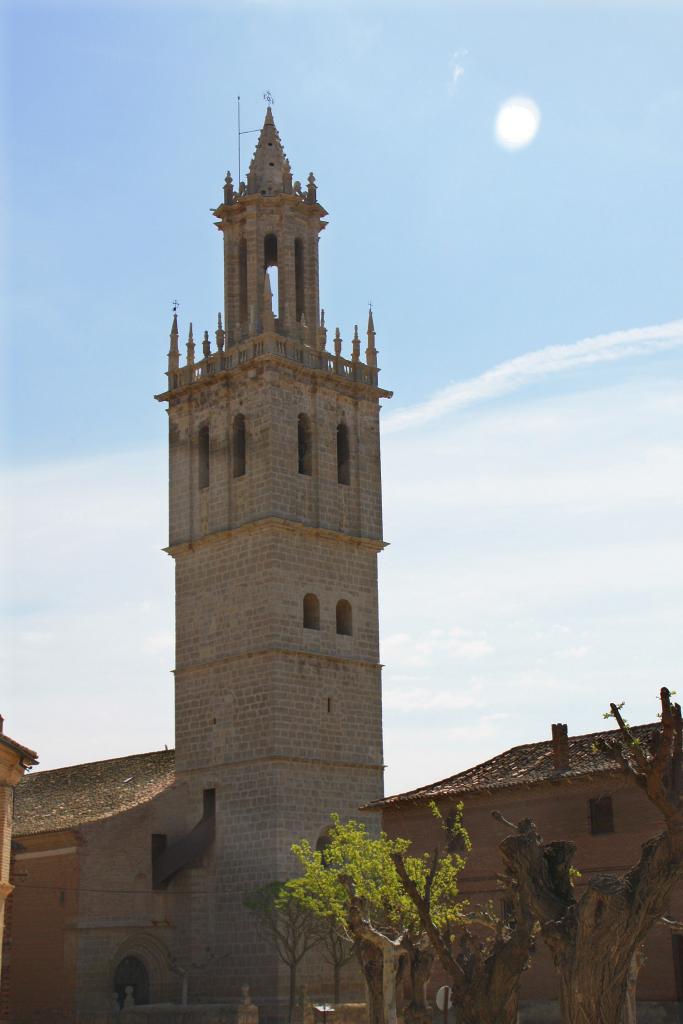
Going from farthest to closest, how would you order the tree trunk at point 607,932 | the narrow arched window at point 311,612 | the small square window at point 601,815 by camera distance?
1. the narrow arched window at point 311,612
2. the small square window at point 601,815
3. the tree trunk at point 607,932

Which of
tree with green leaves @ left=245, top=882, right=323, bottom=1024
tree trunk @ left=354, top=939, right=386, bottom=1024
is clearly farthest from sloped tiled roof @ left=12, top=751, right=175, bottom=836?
tree trunk @ left=354, top=939, right=386, bottom=1024

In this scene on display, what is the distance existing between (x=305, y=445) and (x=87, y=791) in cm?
1232

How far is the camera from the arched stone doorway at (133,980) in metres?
40.5

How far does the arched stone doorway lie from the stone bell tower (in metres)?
1.42

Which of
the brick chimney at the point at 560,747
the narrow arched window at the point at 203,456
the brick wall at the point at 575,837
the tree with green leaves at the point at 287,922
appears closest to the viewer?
the brick wall at the point at 575,837

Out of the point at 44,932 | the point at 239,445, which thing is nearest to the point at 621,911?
the point at 44,932

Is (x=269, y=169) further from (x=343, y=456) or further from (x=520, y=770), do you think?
(x=520, y=770)

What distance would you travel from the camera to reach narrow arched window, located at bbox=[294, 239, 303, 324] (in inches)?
1839

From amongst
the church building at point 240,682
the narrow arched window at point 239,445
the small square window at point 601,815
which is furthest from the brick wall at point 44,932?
the small square window at point 601,815

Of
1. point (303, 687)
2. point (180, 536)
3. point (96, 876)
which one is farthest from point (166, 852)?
point (180, 536)

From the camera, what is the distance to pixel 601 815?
32.6m

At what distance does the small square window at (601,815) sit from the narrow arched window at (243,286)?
65.5ft

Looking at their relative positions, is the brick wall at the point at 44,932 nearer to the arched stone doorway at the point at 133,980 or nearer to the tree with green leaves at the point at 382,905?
the arched stone doorway at the point at 133,980

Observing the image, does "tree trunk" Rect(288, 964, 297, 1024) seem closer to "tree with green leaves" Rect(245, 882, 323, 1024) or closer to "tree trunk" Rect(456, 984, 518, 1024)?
"tree with green leaves" Rect(245, 882, 323, 1024)
